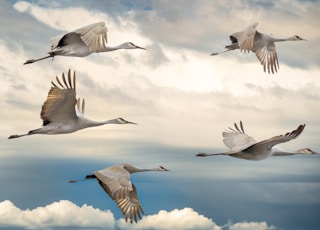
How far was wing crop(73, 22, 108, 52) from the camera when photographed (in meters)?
20.7

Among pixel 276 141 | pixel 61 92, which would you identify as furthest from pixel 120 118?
pixel 276 141

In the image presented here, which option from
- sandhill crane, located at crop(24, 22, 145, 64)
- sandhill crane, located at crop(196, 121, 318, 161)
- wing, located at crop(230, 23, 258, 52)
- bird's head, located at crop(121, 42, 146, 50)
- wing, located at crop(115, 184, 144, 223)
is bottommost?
wing, located at crop(115, 184, 144, 223)

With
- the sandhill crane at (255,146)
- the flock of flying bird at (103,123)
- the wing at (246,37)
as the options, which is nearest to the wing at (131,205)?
the flock of flying bird at (103,123)

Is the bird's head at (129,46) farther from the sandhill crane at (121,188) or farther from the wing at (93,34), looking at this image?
the sandhill crane at (121,188)

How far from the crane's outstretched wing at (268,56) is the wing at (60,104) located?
7566 millimetres

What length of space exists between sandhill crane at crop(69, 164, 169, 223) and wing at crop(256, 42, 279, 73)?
24.9 feet

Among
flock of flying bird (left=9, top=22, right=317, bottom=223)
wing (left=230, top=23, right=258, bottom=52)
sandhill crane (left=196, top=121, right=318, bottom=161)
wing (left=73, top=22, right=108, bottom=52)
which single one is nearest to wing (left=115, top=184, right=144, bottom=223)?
flock of flying bird (left=9, top=22, right=317, bottom=223)

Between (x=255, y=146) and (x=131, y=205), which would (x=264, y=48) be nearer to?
(x=255, y=146)

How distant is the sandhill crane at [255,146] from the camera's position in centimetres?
1728

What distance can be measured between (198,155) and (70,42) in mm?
4962

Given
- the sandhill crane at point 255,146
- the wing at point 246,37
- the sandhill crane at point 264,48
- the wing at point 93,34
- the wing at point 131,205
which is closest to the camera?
the sandhill crane at point 255,146

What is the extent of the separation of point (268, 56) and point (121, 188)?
9330 millimetres

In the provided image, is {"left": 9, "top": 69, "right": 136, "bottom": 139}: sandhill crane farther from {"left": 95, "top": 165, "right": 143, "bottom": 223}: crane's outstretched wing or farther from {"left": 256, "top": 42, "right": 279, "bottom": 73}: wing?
{"left": 256, "top": 42, "right": 279, "bottom": 73}: wing

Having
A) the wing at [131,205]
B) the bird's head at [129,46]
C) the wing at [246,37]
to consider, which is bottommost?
the wing at [131,205]
